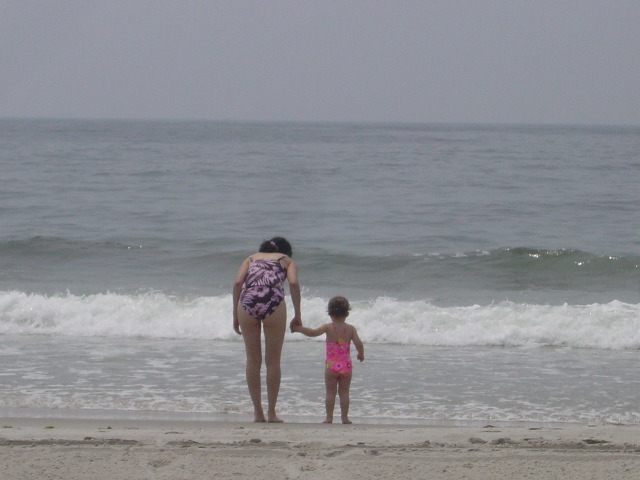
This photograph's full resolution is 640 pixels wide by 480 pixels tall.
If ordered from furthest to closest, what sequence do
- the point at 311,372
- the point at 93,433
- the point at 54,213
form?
1. the point at 54,213
2. the point at 311,372
3. the point at 93,433

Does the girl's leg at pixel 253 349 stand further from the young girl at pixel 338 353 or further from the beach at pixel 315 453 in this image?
the beach at pixel 315 453

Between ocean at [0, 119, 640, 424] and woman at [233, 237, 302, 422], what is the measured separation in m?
1.05

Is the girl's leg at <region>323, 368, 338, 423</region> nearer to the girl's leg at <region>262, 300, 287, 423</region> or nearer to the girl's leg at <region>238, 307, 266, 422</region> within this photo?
the girl's leg at <region>262, 300, 287, 423</region>

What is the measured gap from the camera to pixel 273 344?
6074 millimetres

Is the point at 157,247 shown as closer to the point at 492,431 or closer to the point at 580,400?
the point at 580,400

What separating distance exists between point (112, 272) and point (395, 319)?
6.26 m

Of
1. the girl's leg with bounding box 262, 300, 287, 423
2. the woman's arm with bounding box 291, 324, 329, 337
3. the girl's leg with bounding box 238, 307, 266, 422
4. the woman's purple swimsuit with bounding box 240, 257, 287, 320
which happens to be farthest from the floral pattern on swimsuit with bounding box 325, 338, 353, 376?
the woman's purple swimsuit with bounding box 240, 257, 287, 320

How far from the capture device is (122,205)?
2245 centimetres

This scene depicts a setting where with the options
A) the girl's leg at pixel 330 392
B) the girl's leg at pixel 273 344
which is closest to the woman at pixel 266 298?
the girl's leg at pixel 273 344

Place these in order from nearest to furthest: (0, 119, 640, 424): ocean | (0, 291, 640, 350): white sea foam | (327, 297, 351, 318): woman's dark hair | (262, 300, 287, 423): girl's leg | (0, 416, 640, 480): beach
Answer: (0, 416, 640, 480): beach, (262, 300, 287, 423): girl's leg, (327, 297, 351, 318): woman's dark hair, (0, 119, 640, 424): ocean, (0, 291, 640, 350): white sea foam

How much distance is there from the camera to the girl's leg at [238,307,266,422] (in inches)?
236

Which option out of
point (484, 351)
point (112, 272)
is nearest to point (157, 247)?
point (112, 272)

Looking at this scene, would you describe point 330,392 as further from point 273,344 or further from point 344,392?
point 273,344

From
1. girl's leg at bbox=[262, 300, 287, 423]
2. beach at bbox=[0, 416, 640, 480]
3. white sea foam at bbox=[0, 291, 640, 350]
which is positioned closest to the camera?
beach at bbox=[0, 416, 640, 480]
